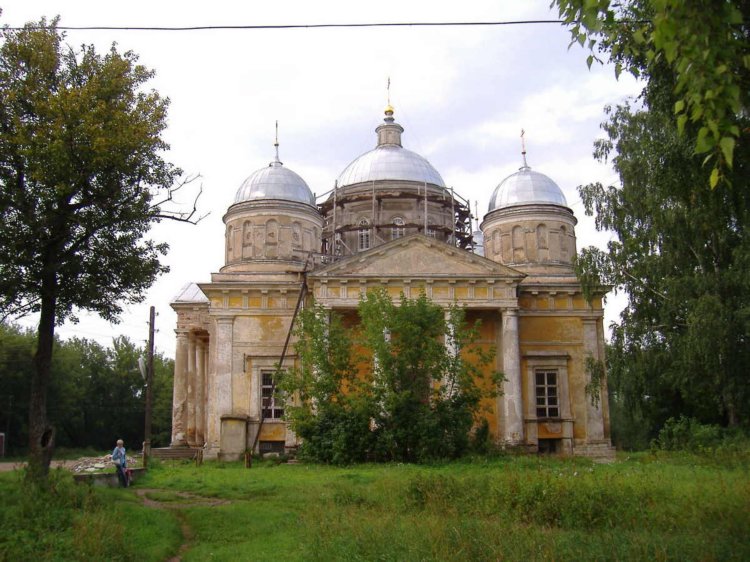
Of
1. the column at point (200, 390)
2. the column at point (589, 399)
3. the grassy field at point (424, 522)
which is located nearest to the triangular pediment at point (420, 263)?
the column at point (589, 399)

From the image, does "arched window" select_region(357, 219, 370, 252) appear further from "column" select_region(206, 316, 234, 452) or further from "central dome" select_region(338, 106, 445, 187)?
"column" select_region(206, 316, 234, 452)

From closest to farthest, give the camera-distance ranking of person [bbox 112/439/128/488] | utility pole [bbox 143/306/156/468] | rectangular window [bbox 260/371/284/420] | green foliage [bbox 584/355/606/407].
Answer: person [bbox 112/439/128/488] → utility pole [bbox 143/306/156/468] → green foliage [bbox 584/355/606/407] → rectangular window [bbox 260/371/284/420]

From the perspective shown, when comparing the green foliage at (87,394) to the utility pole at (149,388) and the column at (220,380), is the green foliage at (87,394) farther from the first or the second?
the utility pole at (149,388)

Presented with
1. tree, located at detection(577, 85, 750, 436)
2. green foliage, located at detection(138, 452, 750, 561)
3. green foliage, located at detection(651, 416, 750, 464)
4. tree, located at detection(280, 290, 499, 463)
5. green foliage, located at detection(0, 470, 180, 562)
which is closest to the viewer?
green foliage, located at detection(138, 452, 750, 561)

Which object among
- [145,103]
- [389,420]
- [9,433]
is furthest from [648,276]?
[9,433]

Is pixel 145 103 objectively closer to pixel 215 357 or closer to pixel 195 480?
pixel 195 480

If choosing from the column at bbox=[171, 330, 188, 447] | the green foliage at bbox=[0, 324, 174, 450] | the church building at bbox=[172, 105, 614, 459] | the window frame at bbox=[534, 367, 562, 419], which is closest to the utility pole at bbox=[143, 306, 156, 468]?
the church building at bbox=[172, 105, 614, 459]

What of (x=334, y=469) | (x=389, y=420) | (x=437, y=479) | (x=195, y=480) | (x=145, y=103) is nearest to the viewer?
(x=437, y=479)

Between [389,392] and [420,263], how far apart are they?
23.8 feet

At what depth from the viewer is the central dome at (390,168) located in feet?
115

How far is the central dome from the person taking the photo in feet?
115

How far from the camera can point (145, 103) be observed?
1443 centimetres

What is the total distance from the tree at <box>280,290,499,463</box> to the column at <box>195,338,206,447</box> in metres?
10.7

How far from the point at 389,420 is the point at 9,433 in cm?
3319
